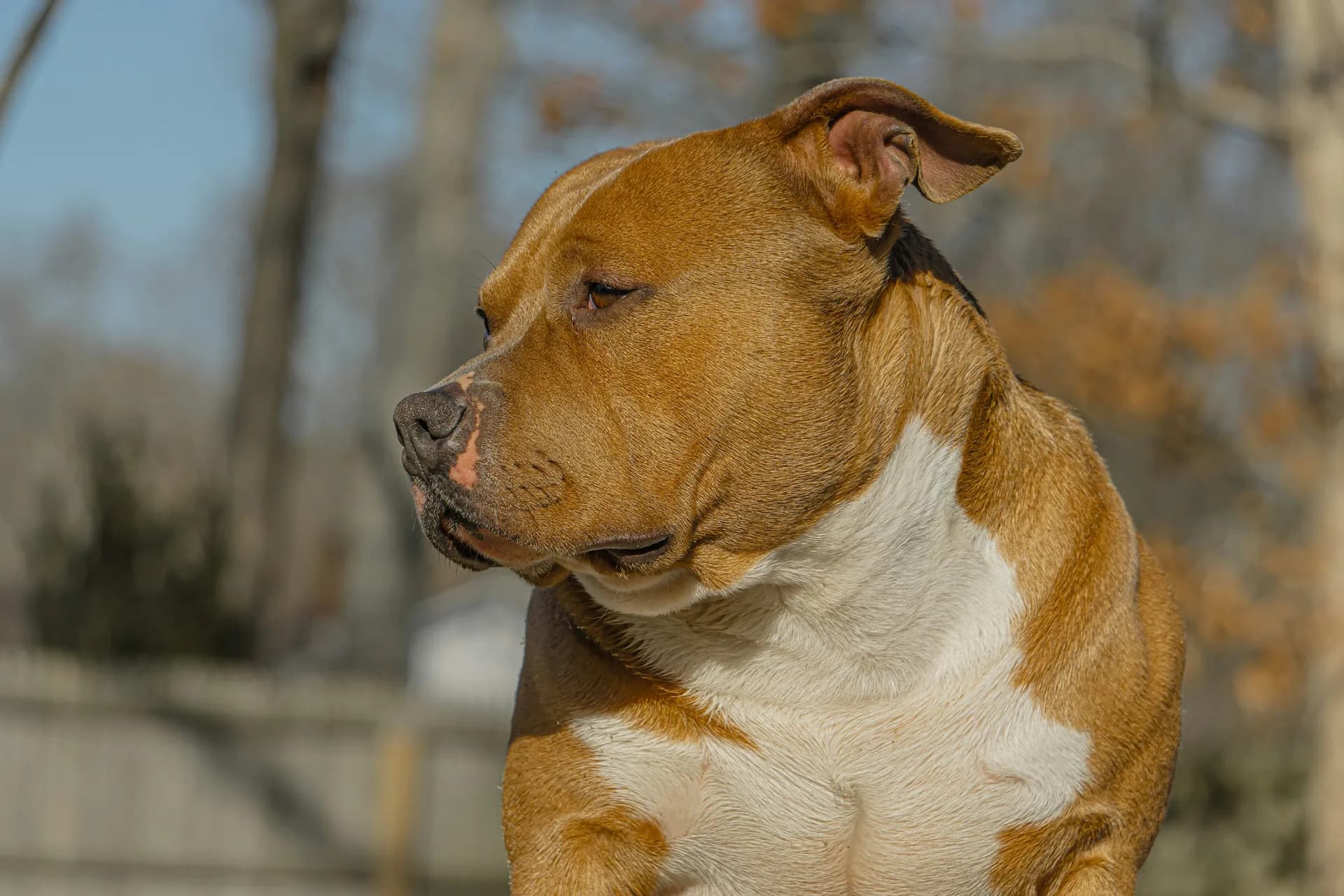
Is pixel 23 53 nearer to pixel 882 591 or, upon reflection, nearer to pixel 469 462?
pixel 469 462

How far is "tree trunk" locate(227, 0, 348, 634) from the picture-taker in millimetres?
12555

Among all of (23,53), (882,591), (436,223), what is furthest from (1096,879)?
(436,223)

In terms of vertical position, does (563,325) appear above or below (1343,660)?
above

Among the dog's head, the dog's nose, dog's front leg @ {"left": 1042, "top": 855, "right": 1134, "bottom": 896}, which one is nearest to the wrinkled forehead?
the dog's head

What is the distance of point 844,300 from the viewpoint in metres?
3.24

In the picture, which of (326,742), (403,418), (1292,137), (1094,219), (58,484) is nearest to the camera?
(403,418)

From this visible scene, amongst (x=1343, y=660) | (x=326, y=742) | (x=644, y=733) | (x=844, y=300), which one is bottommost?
(x=326, y=742)

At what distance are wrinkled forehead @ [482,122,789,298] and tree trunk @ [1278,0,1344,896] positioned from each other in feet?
23.1

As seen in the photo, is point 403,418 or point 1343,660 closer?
point 403,418

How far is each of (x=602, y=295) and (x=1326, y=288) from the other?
7432 millimetres

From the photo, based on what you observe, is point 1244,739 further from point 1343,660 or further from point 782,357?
point 782,357

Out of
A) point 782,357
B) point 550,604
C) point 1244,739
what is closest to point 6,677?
point 550,604

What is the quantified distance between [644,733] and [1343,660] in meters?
7.12

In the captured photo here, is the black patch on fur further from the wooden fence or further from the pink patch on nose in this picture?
the wooden fence
